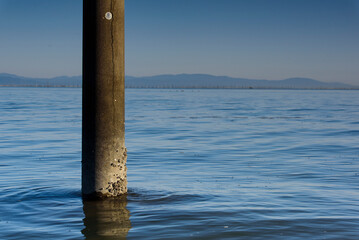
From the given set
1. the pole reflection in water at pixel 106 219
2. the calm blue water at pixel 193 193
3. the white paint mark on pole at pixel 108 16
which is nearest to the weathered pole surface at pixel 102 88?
the white paint mark on pole at pixel 108 16

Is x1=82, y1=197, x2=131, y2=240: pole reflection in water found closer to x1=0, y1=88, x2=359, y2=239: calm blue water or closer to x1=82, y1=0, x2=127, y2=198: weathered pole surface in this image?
x1=0, y1=88, x2=359, y2=239: calm blue water

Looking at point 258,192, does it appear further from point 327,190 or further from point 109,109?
point 109,109

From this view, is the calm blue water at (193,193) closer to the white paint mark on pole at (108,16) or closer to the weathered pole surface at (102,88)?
the weathered pole surface at (102,88)

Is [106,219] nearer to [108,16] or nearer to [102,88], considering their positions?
[102,88]

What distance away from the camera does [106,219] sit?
6.86 metres

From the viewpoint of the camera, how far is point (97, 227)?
652 centimetres

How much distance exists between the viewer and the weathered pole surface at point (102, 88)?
6.92 metres

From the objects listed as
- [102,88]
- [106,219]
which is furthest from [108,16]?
[106,219]

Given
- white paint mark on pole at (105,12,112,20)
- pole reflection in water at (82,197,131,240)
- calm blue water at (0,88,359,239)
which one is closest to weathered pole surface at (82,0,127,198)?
Result: white paint mark on pole at (105,12,112,20)

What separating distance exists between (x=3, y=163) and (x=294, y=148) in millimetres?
9504

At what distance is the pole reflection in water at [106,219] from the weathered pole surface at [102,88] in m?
0.41

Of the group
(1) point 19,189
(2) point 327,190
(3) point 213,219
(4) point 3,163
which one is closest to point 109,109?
(3) point 213,219

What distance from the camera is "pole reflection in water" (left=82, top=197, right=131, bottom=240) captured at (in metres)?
6.20

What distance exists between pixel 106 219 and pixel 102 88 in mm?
1909
